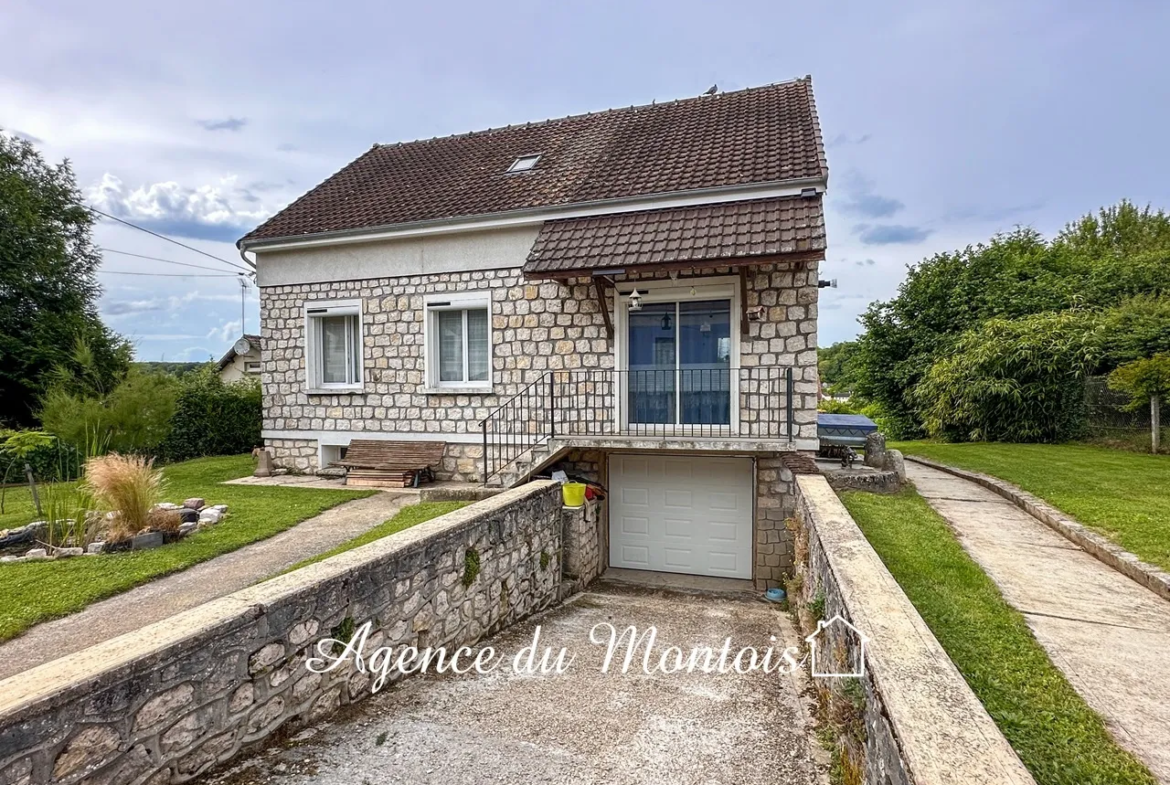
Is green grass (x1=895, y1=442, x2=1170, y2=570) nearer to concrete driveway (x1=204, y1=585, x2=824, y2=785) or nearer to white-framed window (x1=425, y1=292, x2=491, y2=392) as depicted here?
concrete driveway (x1=204, y1=585, x2=824, y2=785)

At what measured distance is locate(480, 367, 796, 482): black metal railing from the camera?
27.0ft

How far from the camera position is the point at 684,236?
7941 mm

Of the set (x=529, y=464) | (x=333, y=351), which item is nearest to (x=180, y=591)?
(x=529, y=464)

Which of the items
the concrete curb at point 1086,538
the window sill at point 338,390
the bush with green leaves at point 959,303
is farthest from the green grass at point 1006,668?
the bush with green leaves at point 959,303

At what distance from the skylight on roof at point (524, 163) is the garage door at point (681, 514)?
5675 millimetres

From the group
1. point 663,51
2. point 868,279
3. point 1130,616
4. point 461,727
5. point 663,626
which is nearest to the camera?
point 461,727

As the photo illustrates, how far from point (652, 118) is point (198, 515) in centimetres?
1025

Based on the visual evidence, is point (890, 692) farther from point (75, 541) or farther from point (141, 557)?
point (75, 541)

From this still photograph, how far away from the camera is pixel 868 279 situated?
22.5 metres

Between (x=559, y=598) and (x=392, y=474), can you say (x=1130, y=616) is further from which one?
(x=392, y=474)

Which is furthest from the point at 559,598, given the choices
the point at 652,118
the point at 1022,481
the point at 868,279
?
the point at 868,279

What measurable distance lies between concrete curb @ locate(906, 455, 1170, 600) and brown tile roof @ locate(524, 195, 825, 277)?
413cm

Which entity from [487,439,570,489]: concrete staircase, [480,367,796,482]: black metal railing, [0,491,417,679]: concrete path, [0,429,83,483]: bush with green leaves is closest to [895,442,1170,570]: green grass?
[480,367,796,482]: black metal railing

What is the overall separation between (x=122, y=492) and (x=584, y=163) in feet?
27.1
